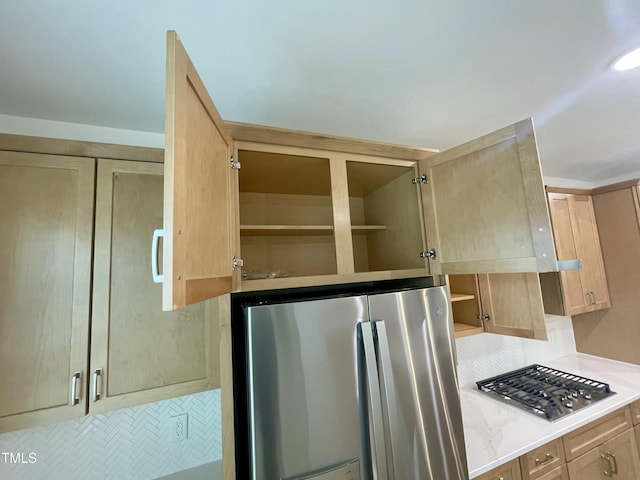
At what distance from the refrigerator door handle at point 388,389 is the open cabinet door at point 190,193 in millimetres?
571

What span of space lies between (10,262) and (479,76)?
80.0 inches

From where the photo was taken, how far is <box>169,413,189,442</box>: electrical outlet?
1357 millimetres

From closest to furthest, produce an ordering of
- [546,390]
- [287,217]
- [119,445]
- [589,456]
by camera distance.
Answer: [119,445] < [589,456] < [287,217] < [546,390]

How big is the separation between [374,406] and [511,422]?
50.7 inches

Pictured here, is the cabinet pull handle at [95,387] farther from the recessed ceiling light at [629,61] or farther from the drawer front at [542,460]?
the recessed ceiling light at [629,61]

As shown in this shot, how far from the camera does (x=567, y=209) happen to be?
2.35m

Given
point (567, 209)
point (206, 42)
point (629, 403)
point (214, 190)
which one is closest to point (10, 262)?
point (214, 190)

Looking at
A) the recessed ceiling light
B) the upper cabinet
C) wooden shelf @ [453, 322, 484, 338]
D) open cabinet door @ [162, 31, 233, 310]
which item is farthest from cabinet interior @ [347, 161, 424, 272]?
the recessed ceiling light

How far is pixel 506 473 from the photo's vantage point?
130cm

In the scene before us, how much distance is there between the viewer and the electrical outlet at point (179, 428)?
1.36 meters

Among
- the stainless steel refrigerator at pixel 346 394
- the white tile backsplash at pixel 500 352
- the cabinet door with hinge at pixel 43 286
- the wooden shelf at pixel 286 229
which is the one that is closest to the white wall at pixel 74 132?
the cabinet door with hinge at pixel 43 286

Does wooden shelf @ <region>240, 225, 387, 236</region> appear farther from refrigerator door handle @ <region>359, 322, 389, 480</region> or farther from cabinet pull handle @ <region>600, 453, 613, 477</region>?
cabinet pull handle @ <region>600, 453, 613, 477</region>

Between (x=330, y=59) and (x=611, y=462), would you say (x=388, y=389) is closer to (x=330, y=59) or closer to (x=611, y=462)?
(x=330, y=59)

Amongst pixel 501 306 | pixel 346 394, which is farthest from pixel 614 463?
pixel 346 394
